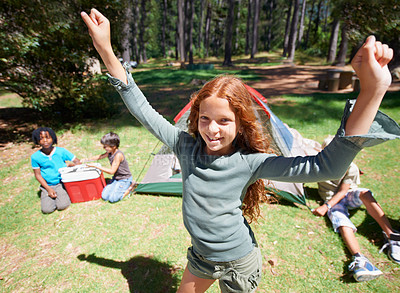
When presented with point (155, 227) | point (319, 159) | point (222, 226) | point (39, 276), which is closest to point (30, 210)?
point (39, 276)

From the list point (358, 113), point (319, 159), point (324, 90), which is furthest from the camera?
point (324, 90)

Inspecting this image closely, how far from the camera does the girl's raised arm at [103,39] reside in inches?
42.9

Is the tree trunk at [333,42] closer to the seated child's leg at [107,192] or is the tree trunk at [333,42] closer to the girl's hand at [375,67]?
the seated child's leg at [107,192]

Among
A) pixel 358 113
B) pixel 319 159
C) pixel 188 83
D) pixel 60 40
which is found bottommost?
pixel 188 83

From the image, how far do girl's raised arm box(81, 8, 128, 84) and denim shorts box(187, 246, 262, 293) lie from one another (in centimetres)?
114

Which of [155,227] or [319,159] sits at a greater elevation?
[319,159]

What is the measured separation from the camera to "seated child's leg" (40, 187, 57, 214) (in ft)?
11.9

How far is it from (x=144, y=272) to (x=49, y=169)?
233 centimetres

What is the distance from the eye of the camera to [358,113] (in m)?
0.78

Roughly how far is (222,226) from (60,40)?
7.04m

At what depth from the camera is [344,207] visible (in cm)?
323

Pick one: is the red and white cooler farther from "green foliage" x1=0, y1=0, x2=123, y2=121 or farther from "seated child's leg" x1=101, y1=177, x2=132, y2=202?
"green foliage" x1=0, y1=0, x2=123, y2=121

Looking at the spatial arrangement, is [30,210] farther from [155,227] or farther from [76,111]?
[76,111]

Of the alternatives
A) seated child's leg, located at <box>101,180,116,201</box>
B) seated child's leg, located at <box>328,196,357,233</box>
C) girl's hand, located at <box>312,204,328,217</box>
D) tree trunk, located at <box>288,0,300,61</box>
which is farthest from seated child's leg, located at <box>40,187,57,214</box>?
tree trunk, located at <box>288,0,300,61</box>
